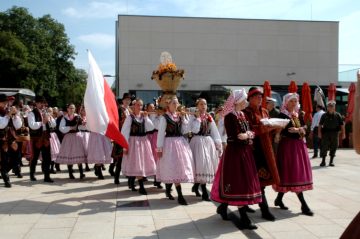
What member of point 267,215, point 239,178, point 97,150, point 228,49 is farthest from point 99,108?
point 228,49

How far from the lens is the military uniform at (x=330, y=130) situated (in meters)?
12.6

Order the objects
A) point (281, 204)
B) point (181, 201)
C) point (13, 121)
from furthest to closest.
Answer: point (13, 121) < point (181, 201) < point (281, 204)

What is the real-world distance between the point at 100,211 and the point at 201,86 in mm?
29293

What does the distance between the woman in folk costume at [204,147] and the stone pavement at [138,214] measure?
445 millimetres

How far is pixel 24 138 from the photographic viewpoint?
9195 millimetres

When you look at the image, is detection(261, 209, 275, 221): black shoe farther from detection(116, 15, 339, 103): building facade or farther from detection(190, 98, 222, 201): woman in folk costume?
detection(116, 15, 339, 103): building facade

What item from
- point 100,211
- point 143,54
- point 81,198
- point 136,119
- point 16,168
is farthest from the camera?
point 143,54

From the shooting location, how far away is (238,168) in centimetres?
558

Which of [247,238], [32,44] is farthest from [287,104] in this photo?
[32,44]

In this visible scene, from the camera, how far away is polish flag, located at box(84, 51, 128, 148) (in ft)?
23.4

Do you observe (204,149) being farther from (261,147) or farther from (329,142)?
(329,142)

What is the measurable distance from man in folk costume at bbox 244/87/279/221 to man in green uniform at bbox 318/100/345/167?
715 cm

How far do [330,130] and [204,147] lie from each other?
660cm

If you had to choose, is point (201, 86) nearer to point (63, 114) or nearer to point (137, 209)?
point (63, 114)
